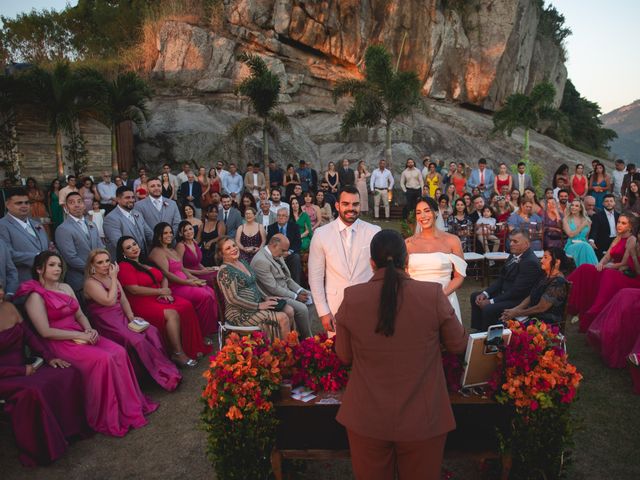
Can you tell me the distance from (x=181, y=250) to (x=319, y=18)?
22350 millimetres

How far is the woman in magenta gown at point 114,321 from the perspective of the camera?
5.14 metres

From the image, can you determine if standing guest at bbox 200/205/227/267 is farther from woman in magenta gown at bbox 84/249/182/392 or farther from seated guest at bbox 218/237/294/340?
woman in magenta gown at bbox 84/249/182/392

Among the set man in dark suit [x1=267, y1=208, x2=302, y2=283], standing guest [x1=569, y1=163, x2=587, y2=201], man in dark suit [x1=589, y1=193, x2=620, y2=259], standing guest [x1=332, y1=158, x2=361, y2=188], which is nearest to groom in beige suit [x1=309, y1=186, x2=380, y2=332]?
man in dark suit [x1=267, y1=208, x2=302, y2=283]

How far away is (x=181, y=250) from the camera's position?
7.20 m

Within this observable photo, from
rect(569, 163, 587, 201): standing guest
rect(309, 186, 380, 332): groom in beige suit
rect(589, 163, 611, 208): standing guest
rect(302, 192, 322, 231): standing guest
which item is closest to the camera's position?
rect(309, 186, 380, 332): groom in beige suit

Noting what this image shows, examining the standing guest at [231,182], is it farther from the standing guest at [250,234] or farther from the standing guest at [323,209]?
the standing guest at [250,234]

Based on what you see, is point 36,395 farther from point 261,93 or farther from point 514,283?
point 261,93

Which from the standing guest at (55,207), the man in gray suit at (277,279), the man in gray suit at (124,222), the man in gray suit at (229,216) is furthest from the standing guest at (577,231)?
the standing guest at (55,207)

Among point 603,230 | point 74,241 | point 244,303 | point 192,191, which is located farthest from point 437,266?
point 192,191

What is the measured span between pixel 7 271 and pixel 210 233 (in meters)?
4.03

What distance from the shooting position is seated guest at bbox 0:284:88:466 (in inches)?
155

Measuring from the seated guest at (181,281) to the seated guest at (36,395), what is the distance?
86.9 inches

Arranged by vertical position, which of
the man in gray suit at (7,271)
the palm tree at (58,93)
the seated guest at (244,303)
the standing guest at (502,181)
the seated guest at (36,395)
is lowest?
the seated guest at (36,395)

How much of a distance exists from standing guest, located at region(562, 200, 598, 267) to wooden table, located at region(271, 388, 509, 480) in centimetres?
670
